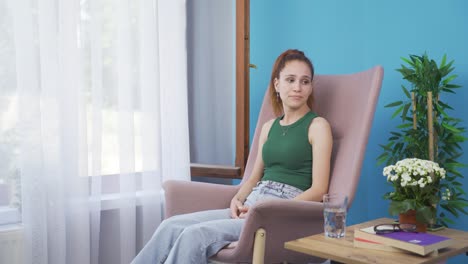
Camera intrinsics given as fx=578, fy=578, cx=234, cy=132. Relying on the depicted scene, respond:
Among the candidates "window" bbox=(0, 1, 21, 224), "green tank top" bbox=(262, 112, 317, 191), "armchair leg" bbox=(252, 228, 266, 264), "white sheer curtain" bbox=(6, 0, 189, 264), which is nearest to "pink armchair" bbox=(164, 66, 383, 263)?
"armchair leg" bbox=(252, 228, 266, 264)

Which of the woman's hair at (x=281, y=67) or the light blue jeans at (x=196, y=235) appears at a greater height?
the woman's hair at (x=281, y=67)

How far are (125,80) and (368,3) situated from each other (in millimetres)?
1145

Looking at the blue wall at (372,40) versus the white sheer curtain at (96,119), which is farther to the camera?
the white sheer curtain at (96,119)

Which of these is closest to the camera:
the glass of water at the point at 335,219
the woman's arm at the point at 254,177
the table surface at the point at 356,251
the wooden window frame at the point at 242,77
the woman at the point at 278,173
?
the table surface at the point at 356,251

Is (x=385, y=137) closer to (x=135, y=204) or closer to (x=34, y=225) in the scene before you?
(x=135, y=204)

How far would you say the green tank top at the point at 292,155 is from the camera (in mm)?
2201

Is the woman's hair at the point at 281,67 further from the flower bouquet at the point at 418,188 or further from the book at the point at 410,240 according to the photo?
the book at the point at 410,240

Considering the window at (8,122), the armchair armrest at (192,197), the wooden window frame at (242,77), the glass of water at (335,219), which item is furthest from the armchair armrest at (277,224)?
the window at (8,122)

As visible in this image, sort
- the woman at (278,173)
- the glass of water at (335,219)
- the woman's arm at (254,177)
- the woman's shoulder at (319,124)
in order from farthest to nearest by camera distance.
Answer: the woman's arm at (254,177)
the woman's shoulder at (319,124)
the woman at (278,173)
the glass of water at (335,219)

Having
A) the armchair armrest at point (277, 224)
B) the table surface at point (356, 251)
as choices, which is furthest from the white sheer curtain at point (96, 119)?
the table surface at point (356, 251)

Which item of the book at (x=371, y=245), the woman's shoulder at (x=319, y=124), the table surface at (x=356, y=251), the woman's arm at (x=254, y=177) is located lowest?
the table surface at (x=356, y=251)

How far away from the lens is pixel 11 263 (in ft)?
7.72

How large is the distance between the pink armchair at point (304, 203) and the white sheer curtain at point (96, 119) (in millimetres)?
479

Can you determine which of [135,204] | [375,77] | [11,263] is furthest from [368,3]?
[11,263]
